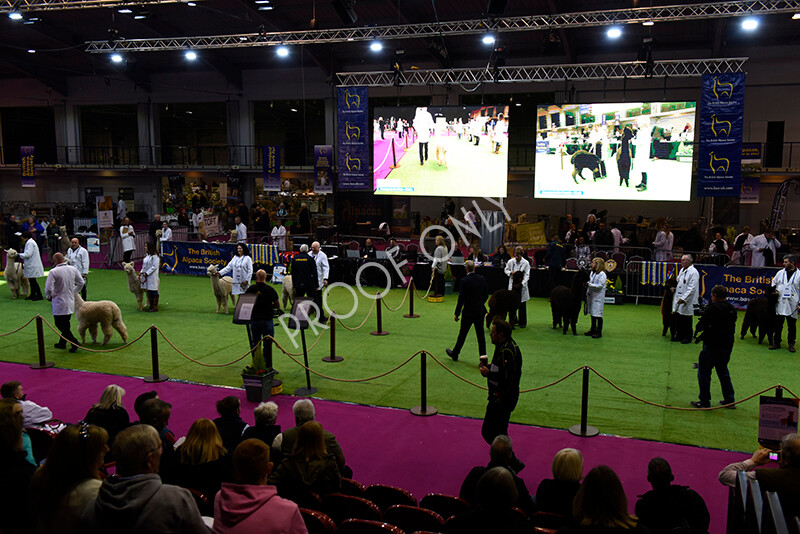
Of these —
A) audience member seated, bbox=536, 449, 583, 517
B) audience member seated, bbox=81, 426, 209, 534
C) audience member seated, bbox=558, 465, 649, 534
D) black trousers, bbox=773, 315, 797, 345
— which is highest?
audience member seated, bbox=81, 426, 209, 534

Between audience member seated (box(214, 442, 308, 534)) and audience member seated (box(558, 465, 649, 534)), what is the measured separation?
1520 mm

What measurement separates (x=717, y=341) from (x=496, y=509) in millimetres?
5824

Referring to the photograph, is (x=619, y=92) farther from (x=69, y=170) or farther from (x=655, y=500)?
(x=69, y=170)

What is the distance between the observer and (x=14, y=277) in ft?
54.6

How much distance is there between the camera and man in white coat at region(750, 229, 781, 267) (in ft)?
55.6

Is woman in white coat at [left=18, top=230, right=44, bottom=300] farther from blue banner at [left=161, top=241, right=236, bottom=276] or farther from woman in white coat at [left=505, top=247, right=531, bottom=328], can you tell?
woman in white coat at [left=505, top=247, right=531, bottom=328]

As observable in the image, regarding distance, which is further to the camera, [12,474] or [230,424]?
[230,424]

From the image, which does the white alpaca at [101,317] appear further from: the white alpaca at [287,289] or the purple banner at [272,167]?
the purple banner at [272,167]

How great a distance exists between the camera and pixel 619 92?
25.1m

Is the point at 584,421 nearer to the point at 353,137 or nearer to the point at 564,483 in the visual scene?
the point at 564,483

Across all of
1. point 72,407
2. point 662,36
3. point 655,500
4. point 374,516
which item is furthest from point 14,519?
point 662,36

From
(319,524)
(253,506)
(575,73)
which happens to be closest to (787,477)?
(319,524)

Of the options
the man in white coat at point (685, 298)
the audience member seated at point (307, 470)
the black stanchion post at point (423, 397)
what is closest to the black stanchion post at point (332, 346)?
the black stanchion post at point (423, 397)

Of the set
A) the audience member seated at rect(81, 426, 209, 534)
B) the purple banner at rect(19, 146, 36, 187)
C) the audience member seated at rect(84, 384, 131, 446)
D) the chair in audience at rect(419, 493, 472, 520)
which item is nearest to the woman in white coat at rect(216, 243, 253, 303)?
the audience member seated at rect(84, 384, 131, 446)
